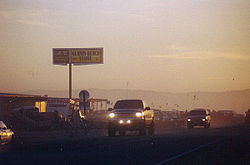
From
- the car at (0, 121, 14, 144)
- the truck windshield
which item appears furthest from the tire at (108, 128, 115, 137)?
the car at (0, 121, 14, 144)

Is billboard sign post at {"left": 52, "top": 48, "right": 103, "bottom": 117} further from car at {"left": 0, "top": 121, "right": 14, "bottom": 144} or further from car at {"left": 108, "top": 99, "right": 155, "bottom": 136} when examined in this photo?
car at {"left": 0, "top": 121, "right": 14, "bottom": 144}

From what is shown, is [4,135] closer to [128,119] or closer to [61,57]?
[128,119]

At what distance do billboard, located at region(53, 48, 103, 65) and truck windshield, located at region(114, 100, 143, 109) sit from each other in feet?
67.2

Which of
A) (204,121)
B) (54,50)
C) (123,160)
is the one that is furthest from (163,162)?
(54,50)

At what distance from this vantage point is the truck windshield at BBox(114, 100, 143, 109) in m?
35.3

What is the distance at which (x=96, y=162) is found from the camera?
15188mm

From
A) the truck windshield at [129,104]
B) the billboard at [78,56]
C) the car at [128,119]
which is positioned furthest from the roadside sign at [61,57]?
the car at [128,119]

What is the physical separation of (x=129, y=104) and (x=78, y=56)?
80.3 feet

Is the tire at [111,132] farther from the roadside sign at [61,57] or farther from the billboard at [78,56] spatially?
the roadside sign at [61,57]

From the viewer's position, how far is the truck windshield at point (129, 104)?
35.3 meters

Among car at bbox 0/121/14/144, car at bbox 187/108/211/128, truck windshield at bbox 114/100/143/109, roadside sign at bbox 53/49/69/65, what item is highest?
roadside sign at bbox 53/49/69/65

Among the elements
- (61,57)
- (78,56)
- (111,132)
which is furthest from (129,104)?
(78,56)

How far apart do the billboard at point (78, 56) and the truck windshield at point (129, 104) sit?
20.5 m

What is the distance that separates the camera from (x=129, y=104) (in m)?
35.6
